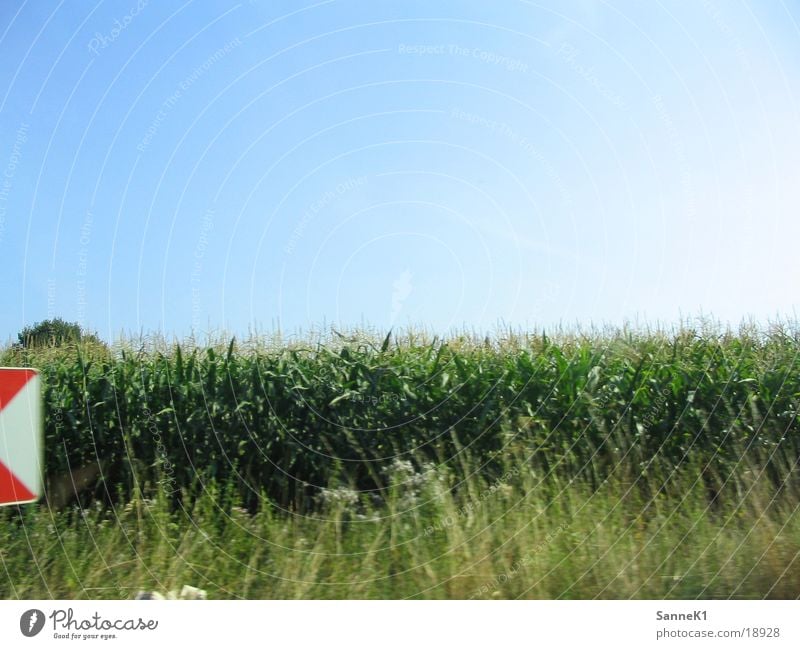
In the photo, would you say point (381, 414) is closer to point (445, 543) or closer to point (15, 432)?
point (445, 543)

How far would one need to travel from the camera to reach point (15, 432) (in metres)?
3.68

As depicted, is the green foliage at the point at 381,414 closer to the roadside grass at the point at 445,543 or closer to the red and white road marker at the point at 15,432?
the roadside grass at the point at 445,543

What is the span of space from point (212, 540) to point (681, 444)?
17.3 feet

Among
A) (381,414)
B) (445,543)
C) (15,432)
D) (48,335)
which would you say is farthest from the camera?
(48,335)

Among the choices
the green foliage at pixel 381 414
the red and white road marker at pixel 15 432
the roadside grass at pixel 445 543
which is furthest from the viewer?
the green foliage at pixel 381 414

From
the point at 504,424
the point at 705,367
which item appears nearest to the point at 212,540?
the point at 504,424

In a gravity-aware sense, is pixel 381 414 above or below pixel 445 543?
above

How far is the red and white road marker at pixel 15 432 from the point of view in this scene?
363 centimetres

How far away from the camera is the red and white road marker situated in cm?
363

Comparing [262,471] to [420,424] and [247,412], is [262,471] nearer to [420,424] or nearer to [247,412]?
[247,412]

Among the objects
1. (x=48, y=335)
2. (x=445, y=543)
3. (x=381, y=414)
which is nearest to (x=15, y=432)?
(x=445, y=543)

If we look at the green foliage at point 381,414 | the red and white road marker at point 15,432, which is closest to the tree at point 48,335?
the green foliage at point 381,414

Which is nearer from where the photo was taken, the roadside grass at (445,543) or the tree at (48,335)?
the roadside grass at (445,543)

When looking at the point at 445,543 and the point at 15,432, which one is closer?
the point at 15,432
